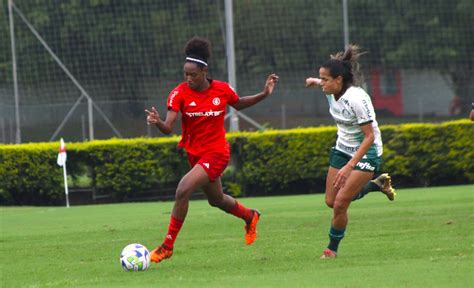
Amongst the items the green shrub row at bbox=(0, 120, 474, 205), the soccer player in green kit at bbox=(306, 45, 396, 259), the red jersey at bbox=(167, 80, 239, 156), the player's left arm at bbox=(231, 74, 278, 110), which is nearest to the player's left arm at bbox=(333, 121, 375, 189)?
the soccer player in green kit at bbox=(306, 45, 396, 259)

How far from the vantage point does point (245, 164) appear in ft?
76.4

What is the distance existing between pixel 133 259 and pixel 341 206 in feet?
7.04

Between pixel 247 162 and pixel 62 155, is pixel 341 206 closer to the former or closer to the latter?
pixel 62 155

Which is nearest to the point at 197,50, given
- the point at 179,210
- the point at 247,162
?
the point at 179,210

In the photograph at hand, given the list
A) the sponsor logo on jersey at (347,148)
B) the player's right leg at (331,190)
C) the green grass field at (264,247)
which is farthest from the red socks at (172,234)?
the sponsor logo on jersey at (347,148)

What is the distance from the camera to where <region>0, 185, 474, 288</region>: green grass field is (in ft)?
29.5

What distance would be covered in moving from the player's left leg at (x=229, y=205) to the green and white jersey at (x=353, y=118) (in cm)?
141

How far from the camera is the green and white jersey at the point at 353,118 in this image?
10258mm

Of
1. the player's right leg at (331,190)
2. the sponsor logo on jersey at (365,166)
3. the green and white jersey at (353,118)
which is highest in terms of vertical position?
the green and white jersey at (353,118)

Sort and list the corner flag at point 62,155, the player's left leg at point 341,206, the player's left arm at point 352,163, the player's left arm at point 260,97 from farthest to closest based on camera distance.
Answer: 1. the corner flag at point 62,155
2. the player's left arm at point 260,97
3. the player's left leg at point 341,206
4. the player's left arm at point 352,163

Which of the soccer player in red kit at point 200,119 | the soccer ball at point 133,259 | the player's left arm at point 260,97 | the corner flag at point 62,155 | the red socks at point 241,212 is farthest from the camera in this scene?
the corner flag at point 62,155

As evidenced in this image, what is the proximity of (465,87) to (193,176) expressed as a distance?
20.0 m

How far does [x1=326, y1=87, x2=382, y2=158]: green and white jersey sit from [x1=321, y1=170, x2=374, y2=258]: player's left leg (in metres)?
0.27

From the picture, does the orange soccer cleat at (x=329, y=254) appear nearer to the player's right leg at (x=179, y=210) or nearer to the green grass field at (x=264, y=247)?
the green grass field at (x=264, y=247)
